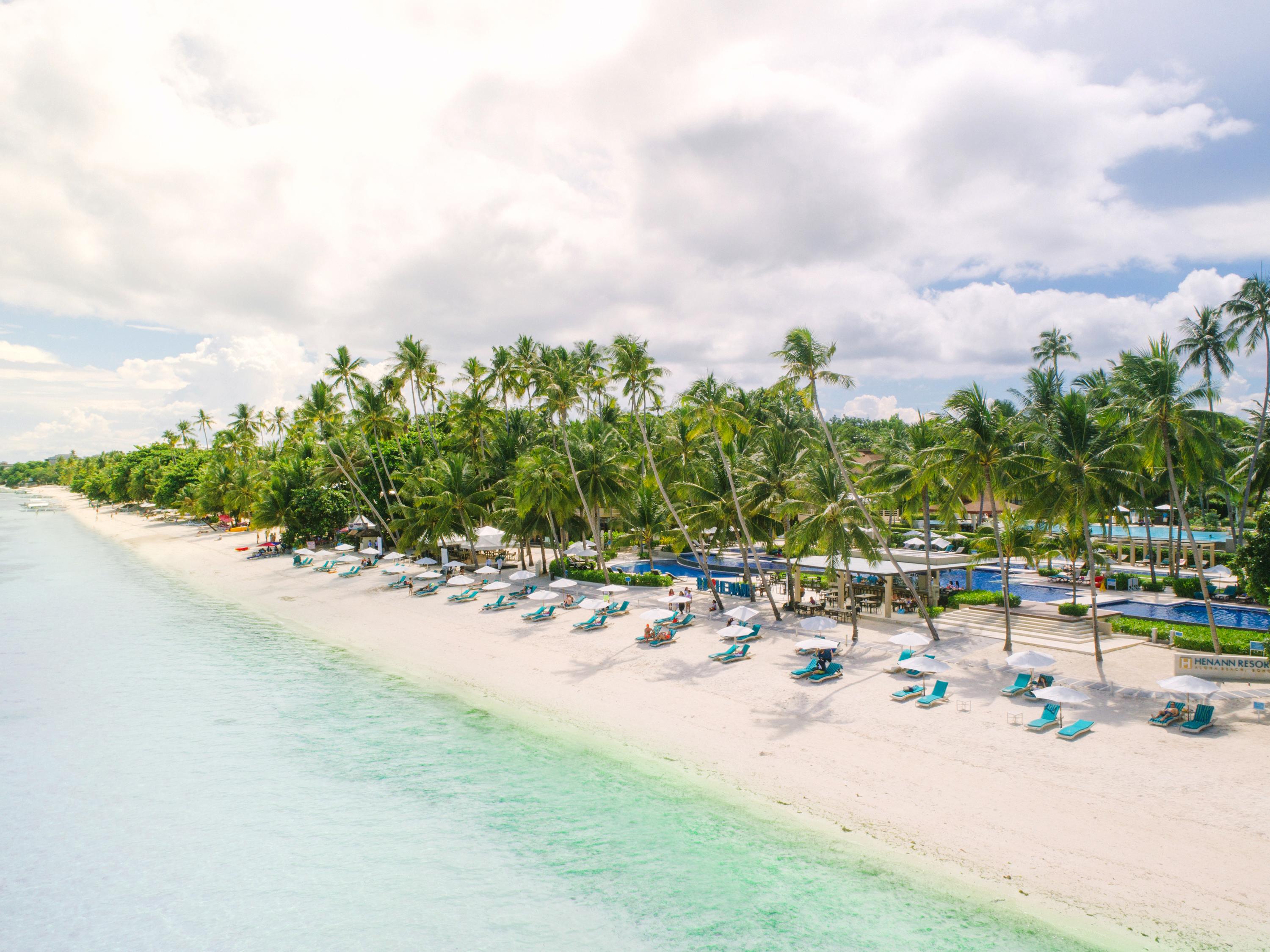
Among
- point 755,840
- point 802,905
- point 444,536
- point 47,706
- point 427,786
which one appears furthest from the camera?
point 444,536

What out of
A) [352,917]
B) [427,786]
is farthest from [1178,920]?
[427,786]

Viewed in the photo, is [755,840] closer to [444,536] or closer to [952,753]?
[952,753]

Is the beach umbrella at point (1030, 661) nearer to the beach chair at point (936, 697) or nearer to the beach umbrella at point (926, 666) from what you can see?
the beach umbrella at point (926, 666)

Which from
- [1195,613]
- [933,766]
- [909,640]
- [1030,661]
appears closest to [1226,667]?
[1030,661]

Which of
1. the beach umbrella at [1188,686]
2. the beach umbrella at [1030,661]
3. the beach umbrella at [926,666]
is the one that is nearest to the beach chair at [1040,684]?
the beach umbrella at [1030,661]

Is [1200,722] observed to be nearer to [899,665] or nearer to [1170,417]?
[899,665]

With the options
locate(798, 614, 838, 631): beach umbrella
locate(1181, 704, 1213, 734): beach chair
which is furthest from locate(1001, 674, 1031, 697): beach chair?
locate(798, 614, 838, 631): beach umbrella
